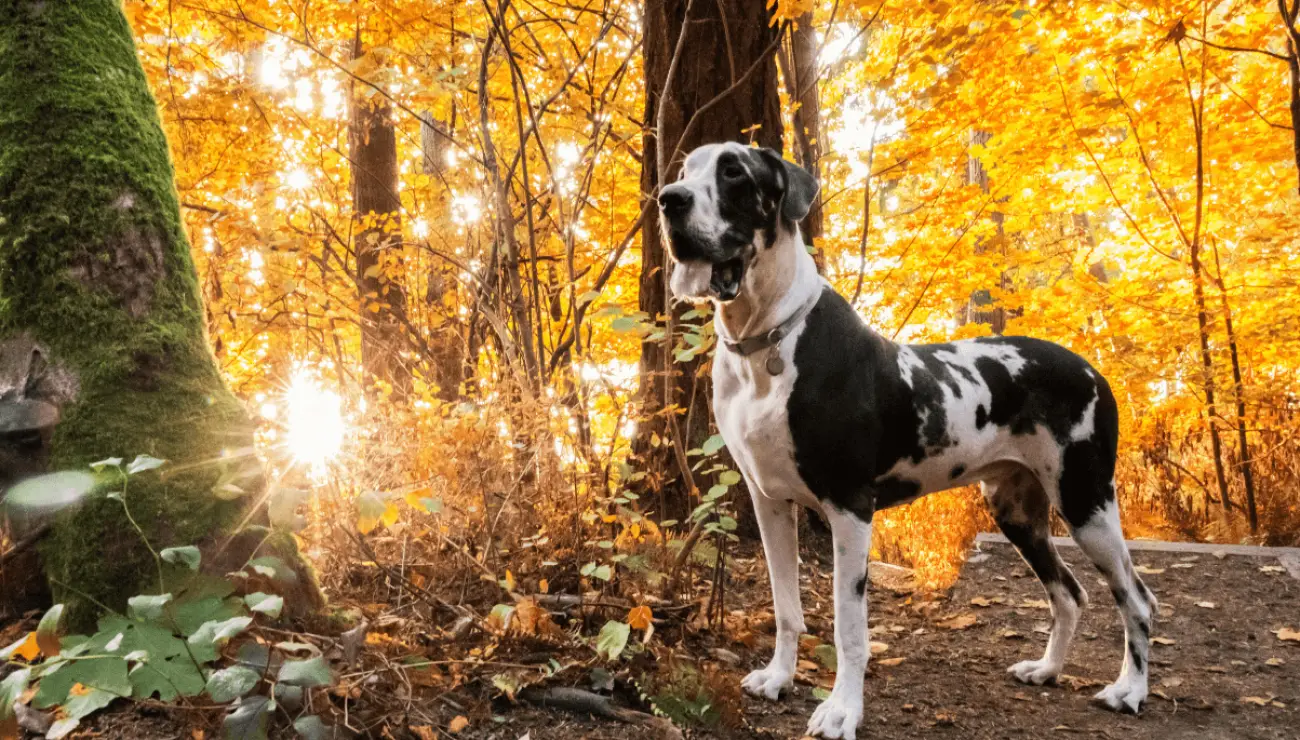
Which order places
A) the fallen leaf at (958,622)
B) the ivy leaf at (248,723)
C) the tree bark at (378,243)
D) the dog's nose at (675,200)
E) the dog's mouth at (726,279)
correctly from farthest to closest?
the tree bark at (378,243), the fallen leaf at (958,622), the dog's mouth at (726,279), the dog's nose at (675,200), the ivy leaf at (248,723)

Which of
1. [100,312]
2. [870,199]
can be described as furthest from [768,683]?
[870,199]

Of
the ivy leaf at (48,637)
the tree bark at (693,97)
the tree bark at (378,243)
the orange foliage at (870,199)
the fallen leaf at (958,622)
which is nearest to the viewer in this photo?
the ivy leaf at (48,637)

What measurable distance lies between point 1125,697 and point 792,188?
2614mm

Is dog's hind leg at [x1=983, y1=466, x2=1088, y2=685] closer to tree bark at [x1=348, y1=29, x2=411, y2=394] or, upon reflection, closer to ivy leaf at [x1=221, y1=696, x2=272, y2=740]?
ivy leaf at [x1=221, y1=696, x2=272, y2=740]

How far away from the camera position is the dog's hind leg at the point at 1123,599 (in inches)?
134

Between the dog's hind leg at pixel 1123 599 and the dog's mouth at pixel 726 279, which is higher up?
the dog's mouth at pixel 726 279

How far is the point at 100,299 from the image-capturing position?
252 cm

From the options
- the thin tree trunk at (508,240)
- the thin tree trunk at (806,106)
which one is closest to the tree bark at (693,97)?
the thin tree trunk at (806,106)

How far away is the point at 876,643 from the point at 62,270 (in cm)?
392

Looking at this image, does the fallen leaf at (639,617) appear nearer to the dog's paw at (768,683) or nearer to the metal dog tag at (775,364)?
the dog's paw at (768,683)

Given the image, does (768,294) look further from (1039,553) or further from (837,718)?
(1039,553)

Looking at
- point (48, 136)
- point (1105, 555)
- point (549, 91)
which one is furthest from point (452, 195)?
point (1105, 555)

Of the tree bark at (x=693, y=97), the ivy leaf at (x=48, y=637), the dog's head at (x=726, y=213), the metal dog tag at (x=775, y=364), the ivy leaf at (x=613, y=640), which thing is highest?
the tree bark at (x=693, y=97)

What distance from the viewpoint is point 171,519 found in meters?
2.41
